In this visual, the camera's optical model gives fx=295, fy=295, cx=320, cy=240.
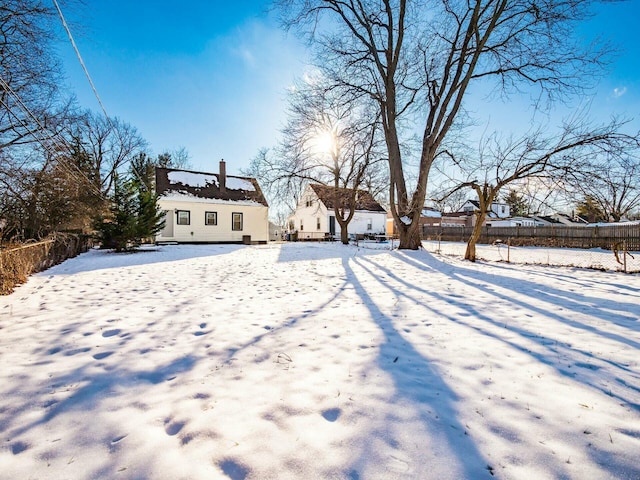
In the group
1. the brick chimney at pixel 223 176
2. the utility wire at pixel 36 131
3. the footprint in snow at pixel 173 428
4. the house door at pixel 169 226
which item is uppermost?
the brick chimney at pixel 223 176

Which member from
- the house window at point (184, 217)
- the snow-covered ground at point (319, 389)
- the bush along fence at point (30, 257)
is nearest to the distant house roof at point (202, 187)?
the house window at point (184, 217)

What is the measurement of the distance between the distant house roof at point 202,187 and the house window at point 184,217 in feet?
3.23

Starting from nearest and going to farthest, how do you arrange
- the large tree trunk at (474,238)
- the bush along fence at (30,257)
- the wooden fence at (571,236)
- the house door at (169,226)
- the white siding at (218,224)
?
the bush along fence at (30,257), the large tree trunk at (474,238), the wooden fence at (571,236), the house door at (169,226), the white siding at (218,224)

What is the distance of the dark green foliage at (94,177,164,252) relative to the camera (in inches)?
512

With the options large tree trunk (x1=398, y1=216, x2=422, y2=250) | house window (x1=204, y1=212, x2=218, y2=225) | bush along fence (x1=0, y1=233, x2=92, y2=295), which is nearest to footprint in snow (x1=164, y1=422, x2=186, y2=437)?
bush along fence (x1=0, y1=233, x2=92, y2=295)

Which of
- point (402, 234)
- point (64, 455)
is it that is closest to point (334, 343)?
point (64, 455)

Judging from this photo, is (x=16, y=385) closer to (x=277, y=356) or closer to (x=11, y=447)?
(x=11, y=447)

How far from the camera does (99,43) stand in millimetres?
6934

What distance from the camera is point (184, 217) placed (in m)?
20.9

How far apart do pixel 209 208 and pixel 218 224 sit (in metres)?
1.33

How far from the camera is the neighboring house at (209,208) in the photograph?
20578mm

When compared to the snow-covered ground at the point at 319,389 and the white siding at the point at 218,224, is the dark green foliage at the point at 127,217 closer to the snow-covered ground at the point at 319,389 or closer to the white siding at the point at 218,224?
the white siding at the point at 218,224

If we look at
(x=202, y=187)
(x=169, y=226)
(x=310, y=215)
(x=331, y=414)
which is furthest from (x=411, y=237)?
(x=310, y=215)

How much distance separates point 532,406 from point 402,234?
12.4 meters
